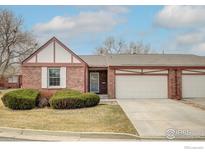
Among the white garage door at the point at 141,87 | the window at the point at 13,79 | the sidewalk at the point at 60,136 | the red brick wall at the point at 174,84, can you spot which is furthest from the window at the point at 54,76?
the sidewalk at the point at 60,136

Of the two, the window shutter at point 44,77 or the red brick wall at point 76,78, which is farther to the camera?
the red brick wall at point 76,78

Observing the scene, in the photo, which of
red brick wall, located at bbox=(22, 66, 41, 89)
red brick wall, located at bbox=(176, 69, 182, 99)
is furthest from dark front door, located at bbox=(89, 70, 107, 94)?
red brick wall, located at bbox=(176, 69, 182, 99)

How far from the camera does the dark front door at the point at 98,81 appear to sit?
28.0m

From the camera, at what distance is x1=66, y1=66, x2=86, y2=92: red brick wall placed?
24.7 m

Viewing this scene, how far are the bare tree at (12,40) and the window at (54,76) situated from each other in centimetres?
238

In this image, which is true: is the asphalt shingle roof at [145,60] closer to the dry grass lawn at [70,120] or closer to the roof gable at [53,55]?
the roof gable at [53,55]

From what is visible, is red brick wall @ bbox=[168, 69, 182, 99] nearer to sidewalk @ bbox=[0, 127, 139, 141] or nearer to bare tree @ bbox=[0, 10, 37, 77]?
bare tree @ bbox=[0, 10, 37, 77]

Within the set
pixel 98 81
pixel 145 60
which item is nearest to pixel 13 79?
pixel 98 81

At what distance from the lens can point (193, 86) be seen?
2444 cm

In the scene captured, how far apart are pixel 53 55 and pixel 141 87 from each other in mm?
6328
